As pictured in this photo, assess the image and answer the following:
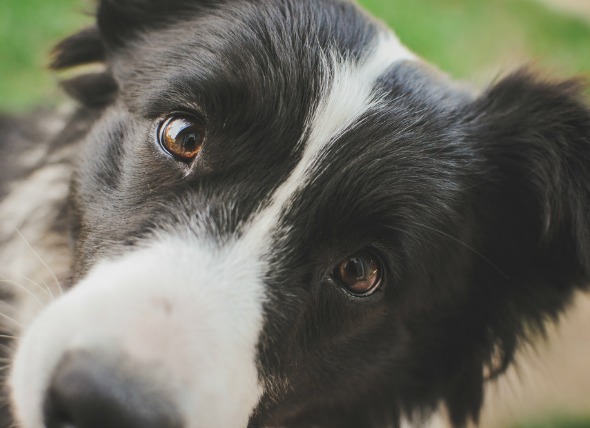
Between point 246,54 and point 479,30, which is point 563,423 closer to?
point 246,54

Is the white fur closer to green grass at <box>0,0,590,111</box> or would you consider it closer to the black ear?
the black ear

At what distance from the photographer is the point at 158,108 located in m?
1.96

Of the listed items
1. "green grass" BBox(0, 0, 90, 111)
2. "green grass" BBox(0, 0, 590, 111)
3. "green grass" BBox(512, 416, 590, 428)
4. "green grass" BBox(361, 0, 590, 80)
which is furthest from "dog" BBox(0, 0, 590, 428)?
"green grass" BBox(361, 0, 590, 80)

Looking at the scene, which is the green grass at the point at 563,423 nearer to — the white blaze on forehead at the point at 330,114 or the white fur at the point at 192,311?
the white fur at the point at 192,311

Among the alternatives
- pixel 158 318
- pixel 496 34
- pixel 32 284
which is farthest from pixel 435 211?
pixel 496 34

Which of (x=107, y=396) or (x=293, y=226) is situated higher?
(x=293, y=226)

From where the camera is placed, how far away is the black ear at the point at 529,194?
201cm

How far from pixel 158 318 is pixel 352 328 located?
66cm

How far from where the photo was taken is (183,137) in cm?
189

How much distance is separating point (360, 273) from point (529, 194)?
0.64 m

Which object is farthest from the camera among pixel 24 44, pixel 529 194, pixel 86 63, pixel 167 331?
pixel 24 44

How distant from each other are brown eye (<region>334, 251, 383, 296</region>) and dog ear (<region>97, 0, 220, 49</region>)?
3.32 feet

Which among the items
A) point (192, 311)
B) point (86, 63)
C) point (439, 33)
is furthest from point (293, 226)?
point (439, 33)

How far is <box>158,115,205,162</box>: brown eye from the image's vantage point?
1.88 metres
